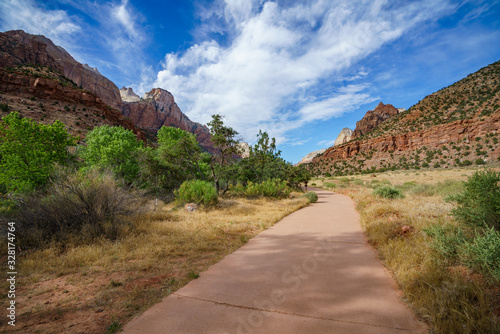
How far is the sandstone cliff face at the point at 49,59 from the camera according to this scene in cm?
4942

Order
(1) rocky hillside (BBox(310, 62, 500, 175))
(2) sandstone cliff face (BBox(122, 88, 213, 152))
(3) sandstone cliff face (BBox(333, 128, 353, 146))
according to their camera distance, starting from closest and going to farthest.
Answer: (1) rocky hillside (BBox(310, 62, 500, 175)) < (2) sandstone cliff face (BBox(122, 88, 213, 152)) < (3) sandstone cliff face (BBox(333, 128, 353, 146))

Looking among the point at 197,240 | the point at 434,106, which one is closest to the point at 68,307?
the point at 197,240

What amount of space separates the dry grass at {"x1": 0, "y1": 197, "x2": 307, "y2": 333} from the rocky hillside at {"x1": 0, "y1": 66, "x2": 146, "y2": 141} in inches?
1224

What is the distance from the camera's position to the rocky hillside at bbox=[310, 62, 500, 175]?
119ft

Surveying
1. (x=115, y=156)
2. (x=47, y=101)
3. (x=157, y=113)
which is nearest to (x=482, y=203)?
(x=115, y=156)

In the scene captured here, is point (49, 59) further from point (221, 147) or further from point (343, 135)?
point (343, 135)

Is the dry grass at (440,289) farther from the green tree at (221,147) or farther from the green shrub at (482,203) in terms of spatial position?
the green tree at (221,147)

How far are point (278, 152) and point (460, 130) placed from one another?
44433 mm

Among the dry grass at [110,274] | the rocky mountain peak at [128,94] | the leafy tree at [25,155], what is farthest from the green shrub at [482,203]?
the rocky mountain peak at [128,94]

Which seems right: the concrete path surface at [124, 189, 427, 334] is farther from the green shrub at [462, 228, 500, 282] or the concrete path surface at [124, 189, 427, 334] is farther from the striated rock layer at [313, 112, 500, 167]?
the striated rock layer at [313, 112, 500, 167]

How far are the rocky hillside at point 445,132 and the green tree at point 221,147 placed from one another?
138 feet

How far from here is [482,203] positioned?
3760 mm

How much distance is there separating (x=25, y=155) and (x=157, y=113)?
390 feet

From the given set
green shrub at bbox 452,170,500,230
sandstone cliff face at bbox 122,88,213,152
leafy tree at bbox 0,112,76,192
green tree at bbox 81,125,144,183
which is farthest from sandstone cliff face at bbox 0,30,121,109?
green shrub at bbox 452,170,500,230
